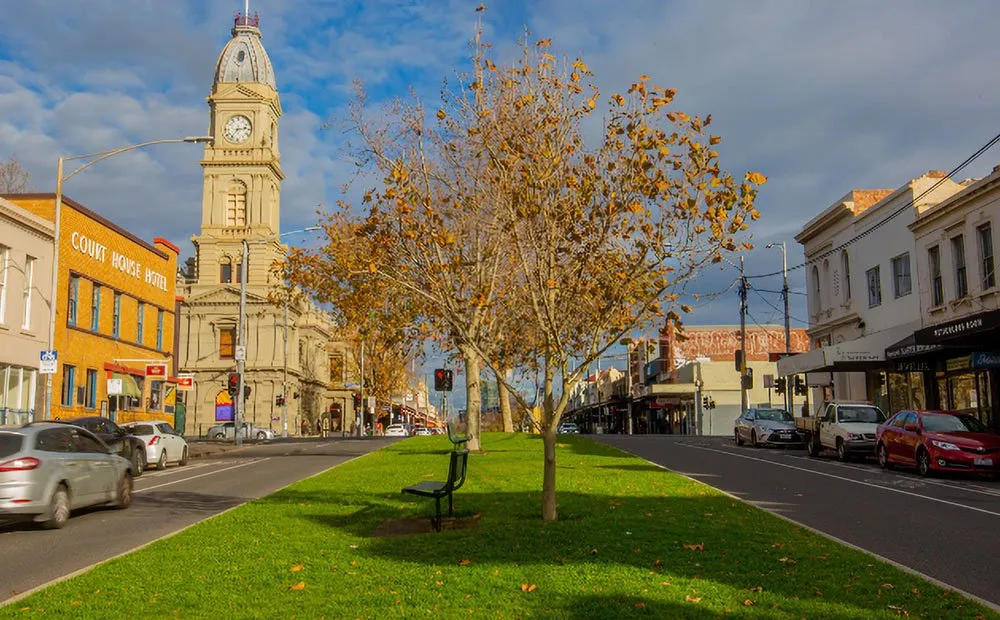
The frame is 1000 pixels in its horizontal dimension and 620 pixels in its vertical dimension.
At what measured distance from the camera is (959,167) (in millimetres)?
27312

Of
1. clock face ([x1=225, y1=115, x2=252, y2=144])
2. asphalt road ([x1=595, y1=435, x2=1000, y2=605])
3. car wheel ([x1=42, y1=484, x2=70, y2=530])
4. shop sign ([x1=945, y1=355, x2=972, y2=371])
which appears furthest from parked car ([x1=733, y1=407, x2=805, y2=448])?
clock face ([x1=225, y1=115, x2=252, y2=144])

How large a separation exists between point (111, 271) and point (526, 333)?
23.2 m

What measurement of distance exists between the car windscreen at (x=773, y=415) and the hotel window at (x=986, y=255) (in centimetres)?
960

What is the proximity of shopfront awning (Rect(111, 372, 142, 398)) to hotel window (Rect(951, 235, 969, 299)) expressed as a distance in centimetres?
3236

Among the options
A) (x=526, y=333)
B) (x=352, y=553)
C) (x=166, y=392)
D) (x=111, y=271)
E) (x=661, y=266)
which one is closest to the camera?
(x=352, y=553)

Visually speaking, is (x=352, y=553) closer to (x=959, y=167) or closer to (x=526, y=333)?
(x=526, y=333)

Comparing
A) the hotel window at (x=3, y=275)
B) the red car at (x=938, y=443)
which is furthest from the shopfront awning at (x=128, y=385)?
the red car at (x=938, y=443)

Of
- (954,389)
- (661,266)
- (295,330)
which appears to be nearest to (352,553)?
(661,266)

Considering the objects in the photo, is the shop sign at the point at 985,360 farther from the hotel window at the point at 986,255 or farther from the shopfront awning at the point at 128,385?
the shopfront awning at the point at 128,385

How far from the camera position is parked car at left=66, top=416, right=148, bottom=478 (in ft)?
73.9

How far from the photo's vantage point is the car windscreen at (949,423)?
2220 cm

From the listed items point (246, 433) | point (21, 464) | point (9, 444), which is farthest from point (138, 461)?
point (246, 433)

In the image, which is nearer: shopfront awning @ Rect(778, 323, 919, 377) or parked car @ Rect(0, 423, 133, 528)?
parked car @ Rect(0, 423, 133, 528)

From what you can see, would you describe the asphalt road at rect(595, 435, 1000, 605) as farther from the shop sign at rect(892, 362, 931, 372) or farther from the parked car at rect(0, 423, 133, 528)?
the parked car at rect(0, 423, 133, 528)
